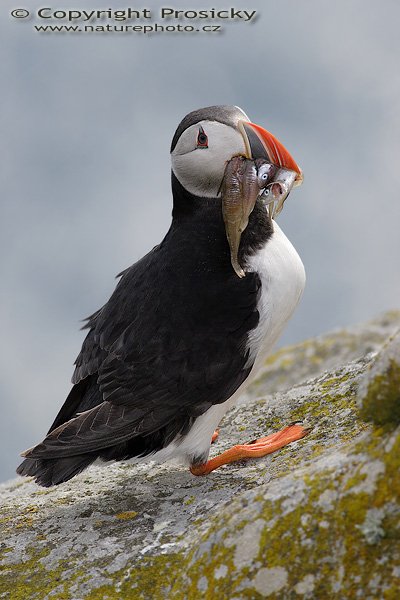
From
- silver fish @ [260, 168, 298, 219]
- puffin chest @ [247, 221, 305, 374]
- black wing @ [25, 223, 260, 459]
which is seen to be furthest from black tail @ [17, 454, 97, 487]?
silver fish @ [260, 168, 298, 219]

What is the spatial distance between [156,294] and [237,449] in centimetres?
143

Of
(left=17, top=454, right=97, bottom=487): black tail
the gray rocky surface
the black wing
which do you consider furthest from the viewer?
(left=17, top=454, right=97, bottom=487): black tail

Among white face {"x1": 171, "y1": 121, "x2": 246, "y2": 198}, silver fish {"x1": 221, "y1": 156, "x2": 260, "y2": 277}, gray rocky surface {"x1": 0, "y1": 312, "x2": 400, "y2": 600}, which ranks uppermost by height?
white face {"x1": 171, "y1": 121, "x2": 246, "y2": 198}

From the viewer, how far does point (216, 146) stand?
21.1ft

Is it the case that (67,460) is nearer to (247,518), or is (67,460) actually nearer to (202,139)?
(247,518)

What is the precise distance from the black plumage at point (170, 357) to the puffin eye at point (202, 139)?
0.49 metres

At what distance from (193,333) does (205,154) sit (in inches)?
56.9

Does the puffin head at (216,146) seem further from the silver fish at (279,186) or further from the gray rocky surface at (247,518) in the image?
the gray rocky surface at (247,518)

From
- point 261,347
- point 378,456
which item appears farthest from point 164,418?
point 378,456

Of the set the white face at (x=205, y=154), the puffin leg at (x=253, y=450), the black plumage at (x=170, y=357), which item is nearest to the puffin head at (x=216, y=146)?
the white face at (x=205, y=154)

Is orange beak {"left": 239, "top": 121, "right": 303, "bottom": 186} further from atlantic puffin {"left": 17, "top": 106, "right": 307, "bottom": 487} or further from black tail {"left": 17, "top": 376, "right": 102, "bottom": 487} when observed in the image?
black tail {"left": 17, "top": 376, "right": 102, "bottom": 487}

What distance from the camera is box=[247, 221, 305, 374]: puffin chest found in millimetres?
6477

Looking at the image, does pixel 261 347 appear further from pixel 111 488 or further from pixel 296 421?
pixel 111 488

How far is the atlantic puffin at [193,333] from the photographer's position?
6352mm
